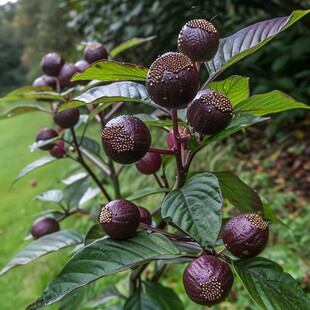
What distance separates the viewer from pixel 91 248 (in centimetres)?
52

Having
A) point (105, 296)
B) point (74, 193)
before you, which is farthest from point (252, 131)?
point (74, 193)

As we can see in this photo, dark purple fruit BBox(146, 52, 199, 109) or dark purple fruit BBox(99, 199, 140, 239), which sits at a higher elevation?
dark purple fruit BBox(146, 52, 199, 109)

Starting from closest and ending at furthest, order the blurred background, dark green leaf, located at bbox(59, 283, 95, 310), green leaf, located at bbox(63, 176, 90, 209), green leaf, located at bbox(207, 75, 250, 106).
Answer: green leaf, located at bbox(207, 75, 250, 106) < dark green leaf, located at bbox(59, 283, 95, 310) < green leaf, located at bbox(63, 176, 90, 209) < the blurred background

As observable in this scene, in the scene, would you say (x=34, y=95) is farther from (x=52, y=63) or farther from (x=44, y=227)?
(x=44, y=227)

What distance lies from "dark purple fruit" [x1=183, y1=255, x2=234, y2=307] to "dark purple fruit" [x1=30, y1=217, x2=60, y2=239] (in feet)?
1.55

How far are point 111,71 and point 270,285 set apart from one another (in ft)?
1.13

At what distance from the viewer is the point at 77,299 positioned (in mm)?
867

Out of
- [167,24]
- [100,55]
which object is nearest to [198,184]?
[100,55]

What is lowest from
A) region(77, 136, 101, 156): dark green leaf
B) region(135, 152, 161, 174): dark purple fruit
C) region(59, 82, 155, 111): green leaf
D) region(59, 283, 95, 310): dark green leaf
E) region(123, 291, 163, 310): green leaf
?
region(123, 291, 163, 310): green leaf

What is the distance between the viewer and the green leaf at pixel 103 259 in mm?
485

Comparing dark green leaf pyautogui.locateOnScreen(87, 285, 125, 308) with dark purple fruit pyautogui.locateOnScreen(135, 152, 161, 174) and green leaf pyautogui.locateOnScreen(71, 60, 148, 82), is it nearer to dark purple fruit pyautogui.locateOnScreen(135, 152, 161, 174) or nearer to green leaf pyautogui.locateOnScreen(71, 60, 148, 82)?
dark purple fruit pyautogui.locateOnScreen(135, 152, 161, 174)

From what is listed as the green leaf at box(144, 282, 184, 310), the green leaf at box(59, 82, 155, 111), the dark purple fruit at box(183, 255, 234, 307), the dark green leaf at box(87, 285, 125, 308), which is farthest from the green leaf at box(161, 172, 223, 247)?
the dark green leaf at box(87, 285, 125, 308)

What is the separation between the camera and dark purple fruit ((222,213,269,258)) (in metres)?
0.51

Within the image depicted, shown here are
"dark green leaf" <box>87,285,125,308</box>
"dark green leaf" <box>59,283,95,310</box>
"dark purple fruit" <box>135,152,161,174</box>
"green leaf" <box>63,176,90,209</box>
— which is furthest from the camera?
"dark green leaf" <box>87,285,125,308</box>
